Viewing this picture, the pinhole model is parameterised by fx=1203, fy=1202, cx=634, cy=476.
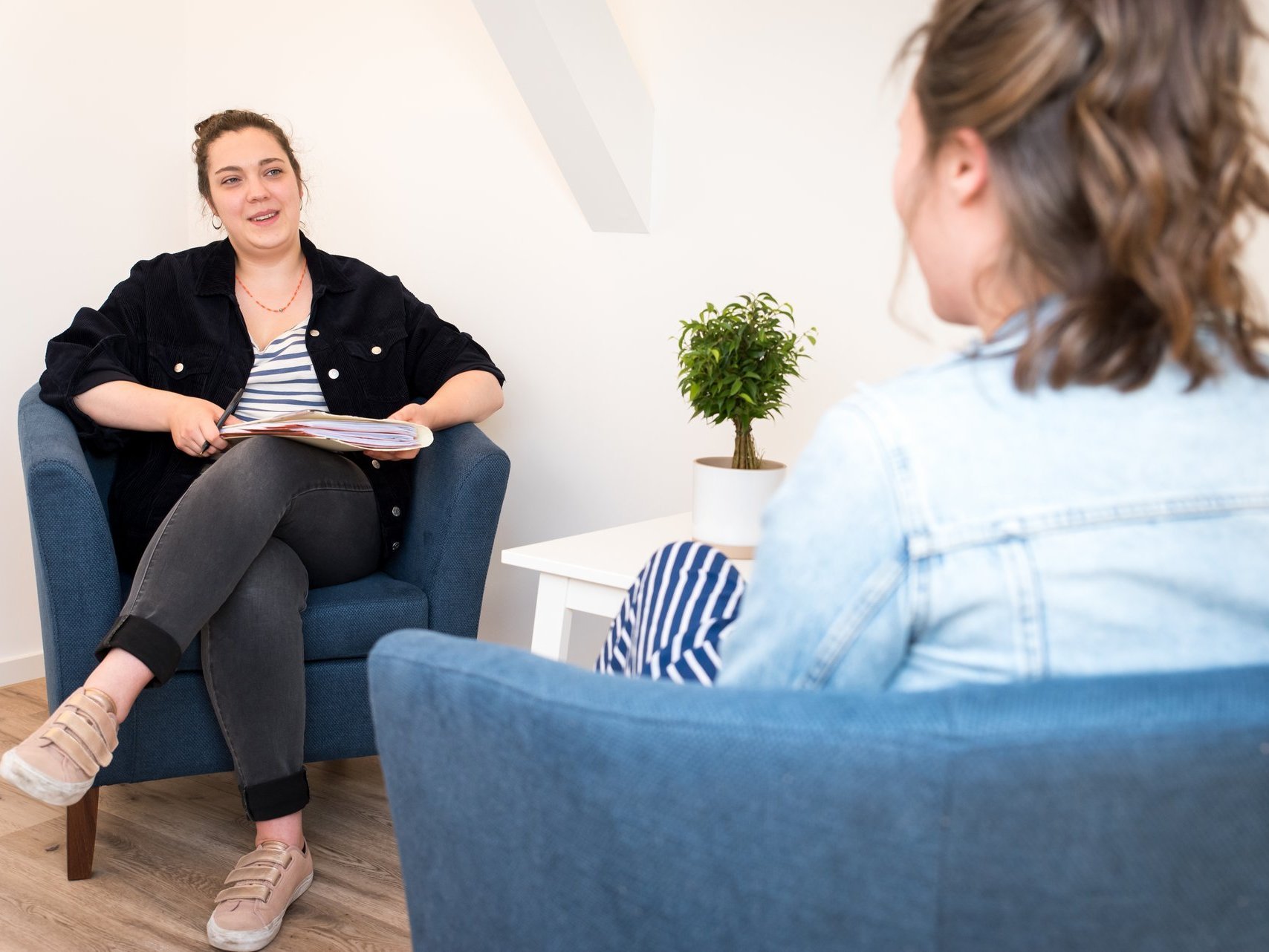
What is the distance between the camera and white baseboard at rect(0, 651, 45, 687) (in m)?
2.78

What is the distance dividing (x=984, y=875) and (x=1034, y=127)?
411mm

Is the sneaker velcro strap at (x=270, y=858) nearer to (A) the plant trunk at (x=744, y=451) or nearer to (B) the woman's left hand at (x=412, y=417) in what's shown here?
(B) the woman's left hand at (x=412, y=417)

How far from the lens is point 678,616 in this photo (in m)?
1.00

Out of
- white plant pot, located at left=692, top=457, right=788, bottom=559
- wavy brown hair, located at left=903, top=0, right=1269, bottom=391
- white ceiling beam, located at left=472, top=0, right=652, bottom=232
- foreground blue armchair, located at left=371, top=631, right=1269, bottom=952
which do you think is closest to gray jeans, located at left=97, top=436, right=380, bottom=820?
white plant pot, located at left=692, top=457, right=788, bottom=559

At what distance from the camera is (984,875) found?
605mm

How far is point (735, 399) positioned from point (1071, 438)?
3.60 feet

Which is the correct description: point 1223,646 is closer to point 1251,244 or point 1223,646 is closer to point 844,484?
point 844,484

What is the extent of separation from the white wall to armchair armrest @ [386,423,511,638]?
49cm

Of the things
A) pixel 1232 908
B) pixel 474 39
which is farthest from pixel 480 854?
pixel 474 39

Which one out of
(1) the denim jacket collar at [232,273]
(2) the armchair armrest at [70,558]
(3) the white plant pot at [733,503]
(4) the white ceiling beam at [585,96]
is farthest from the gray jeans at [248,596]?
(4) the white ceiling beam at [585,96]

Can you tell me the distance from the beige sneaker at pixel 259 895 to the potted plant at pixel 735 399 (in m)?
0.81

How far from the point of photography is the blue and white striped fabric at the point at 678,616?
3.18 ft

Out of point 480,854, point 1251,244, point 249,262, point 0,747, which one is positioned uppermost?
point 1251,244

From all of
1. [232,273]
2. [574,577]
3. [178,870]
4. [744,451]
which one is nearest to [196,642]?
[178,870]
